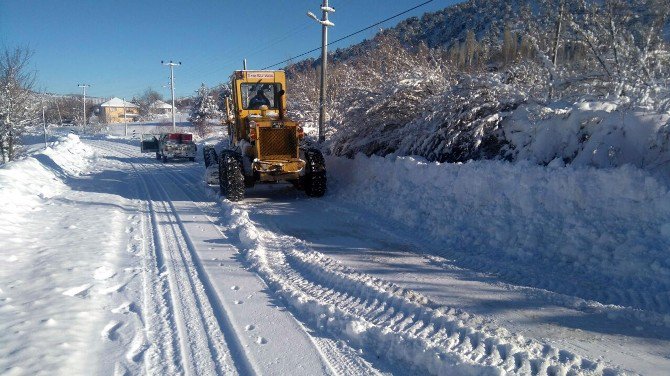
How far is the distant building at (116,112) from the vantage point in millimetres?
109562

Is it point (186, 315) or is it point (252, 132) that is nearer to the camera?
point (186, 315)

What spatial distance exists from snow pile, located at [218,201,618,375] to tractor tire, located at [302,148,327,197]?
4901 mm

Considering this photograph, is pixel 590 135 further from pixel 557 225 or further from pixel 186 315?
pixel 186 315

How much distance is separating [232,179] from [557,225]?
6.97 meters

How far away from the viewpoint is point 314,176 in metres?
10.7

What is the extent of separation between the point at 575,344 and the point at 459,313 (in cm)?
101

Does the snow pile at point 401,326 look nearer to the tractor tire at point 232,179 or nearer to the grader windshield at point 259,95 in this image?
the tractor tire at point 232,179

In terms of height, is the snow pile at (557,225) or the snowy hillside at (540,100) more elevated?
the snowy hillside at (540,100)

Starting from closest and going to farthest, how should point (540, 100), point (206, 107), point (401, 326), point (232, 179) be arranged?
point (401, 326), point (540, 100), point (232, 179), point (206, 107)

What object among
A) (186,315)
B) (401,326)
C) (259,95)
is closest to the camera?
(401,326)

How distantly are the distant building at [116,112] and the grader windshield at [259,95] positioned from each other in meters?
106

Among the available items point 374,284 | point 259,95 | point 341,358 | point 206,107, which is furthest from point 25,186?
point 206,107

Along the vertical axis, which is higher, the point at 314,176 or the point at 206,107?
the point at 206,107

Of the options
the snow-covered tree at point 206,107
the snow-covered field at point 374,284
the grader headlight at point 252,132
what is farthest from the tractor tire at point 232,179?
the snow-covered tree at point 206,107
